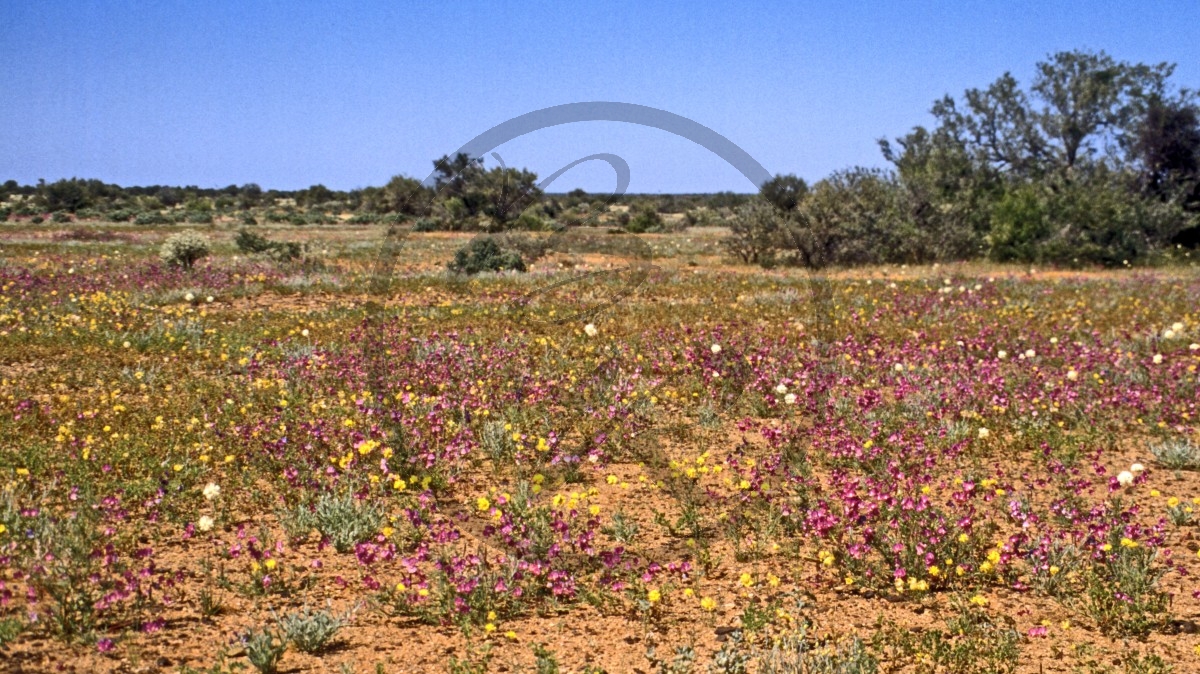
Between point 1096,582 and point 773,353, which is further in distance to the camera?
point 773,353

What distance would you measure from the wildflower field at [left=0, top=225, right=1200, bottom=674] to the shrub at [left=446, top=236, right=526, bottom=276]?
26.6 feet

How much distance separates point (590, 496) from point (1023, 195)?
25467 millimetres

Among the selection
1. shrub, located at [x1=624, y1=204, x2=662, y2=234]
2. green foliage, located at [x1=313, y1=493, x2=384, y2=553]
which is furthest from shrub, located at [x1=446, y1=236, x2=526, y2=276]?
shrub, located at [x1=624, y1=204, x2=662, y2=234]

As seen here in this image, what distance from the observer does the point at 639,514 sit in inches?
228

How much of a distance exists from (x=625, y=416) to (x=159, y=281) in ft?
37.9

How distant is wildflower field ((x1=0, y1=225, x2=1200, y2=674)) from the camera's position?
397 centimetres

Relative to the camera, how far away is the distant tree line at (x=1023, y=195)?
1052 inches

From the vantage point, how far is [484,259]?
20312 mm

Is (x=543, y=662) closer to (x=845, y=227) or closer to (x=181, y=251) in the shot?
(x=181, y=251)

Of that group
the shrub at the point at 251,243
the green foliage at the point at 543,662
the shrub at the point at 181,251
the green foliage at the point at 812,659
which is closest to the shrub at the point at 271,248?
the shrub at the point at 251,243

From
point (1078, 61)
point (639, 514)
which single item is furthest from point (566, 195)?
point (639, 514)

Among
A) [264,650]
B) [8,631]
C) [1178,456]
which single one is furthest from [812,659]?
[1178,456]

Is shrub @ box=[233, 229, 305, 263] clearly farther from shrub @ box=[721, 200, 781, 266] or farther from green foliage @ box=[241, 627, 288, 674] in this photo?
green foliage @ box=[241, 627, 288, 674]

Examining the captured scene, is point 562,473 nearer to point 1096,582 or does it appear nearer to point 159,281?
point 1096,582
